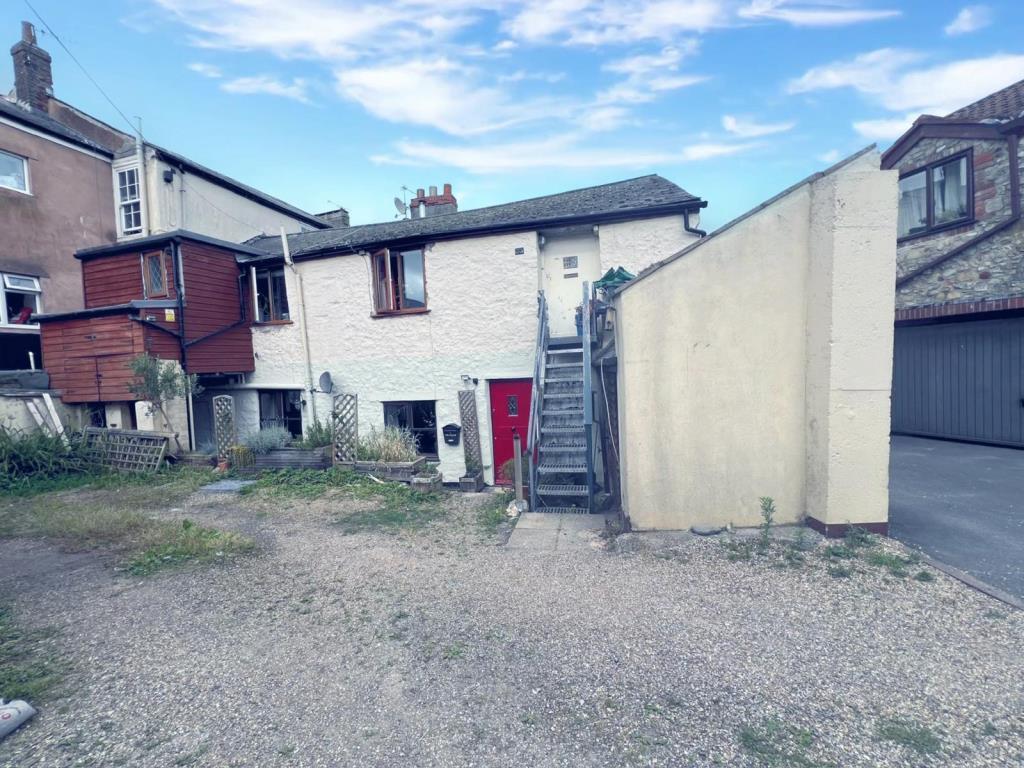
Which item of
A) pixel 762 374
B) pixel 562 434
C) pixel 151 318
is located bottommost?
pixel 562 434

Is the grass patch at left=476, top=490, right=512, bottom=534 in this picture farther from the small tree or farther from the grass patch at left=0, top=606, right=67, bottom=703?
the small tree

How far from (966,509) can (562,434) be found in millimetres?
5622

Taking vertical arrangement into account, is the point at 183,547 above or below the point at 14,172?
below

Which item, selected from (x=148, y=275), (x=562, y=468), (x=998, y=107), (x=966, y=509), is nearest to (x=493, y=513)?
(x=562, y=468)

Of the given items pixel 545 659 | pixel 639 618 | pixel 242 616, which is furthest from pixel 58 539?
pixel 639 618

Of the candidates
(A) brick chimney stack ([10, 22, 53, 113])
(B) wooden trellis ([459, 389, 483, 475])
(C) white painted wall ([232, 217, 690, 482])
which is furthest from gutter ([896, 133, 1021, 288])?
(A) brick chimney stack ([10, 22, 53, 113])

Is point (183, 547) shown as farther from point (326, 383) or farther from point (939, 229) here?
point (939, 229)

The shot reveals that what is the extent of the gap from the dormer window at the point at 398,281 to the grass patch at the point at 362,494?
12.9ft

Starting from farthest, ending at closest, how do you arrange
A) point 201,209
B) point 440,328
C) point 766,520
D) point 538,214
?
1. point 201,209
2. point 440,328
3. point 538,214
4. point 766,520

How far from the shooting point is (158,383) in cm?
1111

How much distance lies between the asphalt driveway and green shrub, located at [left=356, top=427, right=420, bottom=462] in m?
8.29

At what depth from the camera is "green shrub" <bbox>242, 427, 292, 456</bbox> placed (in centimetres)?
1163

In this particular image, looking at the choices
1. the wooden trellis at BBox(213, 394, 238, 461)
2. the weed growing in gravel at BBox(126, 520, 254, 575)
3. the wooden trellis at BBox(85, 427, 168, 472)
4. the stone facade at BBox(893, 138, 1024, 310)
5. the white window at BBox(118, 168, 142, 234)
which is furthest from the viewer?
the white window at BBox(118, 168, 142, 234)

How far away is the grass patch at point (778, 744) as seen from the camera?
2744 millimetres
